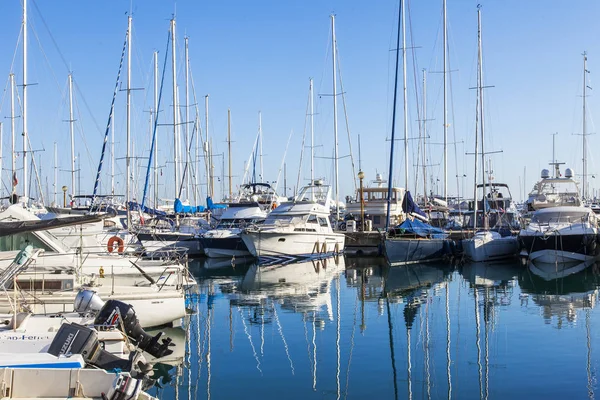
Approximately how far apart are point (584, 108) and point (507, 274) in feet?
86.3

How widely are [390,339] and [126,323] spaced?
6804 millimetres

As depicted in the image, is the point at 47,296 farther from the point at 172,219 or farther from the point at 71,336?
the point at 172,219

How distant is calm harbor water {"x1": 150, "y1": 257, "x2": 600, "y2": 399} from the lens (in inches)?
487

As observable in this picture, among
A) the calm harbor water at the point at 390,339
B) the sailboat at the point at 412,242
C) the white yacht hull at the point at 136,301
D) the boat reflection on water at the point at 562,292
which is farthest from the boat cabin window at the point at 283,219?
the white yacht hull at the point at 136,301

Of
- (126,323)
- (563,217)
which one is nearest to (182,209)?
(563,217)

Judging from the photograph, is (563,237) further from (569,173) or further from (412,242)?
(569,173)

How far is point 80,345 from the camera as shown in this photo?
33.9 feet

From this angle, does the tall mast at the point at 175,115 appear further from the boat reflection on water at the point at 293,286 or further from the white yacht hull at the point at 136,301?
the white yacht hull at the point at 136,301

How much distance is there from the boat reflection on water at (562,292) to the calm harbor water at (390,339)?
6 cm

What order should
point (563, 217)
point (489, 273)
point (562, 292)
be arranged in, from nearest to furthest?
point (562, 292) → point (489, 273) → point (563, 217)

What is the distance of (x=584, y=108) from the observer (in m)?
52.3

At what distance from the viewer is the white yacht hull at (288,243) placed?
35.5 metres

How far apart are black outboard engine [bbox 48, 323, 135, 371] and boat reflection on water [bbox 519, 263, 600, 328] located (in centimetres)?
1259

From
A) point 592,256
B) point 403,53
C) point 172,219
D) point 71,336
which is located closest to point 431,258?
point 592,256
